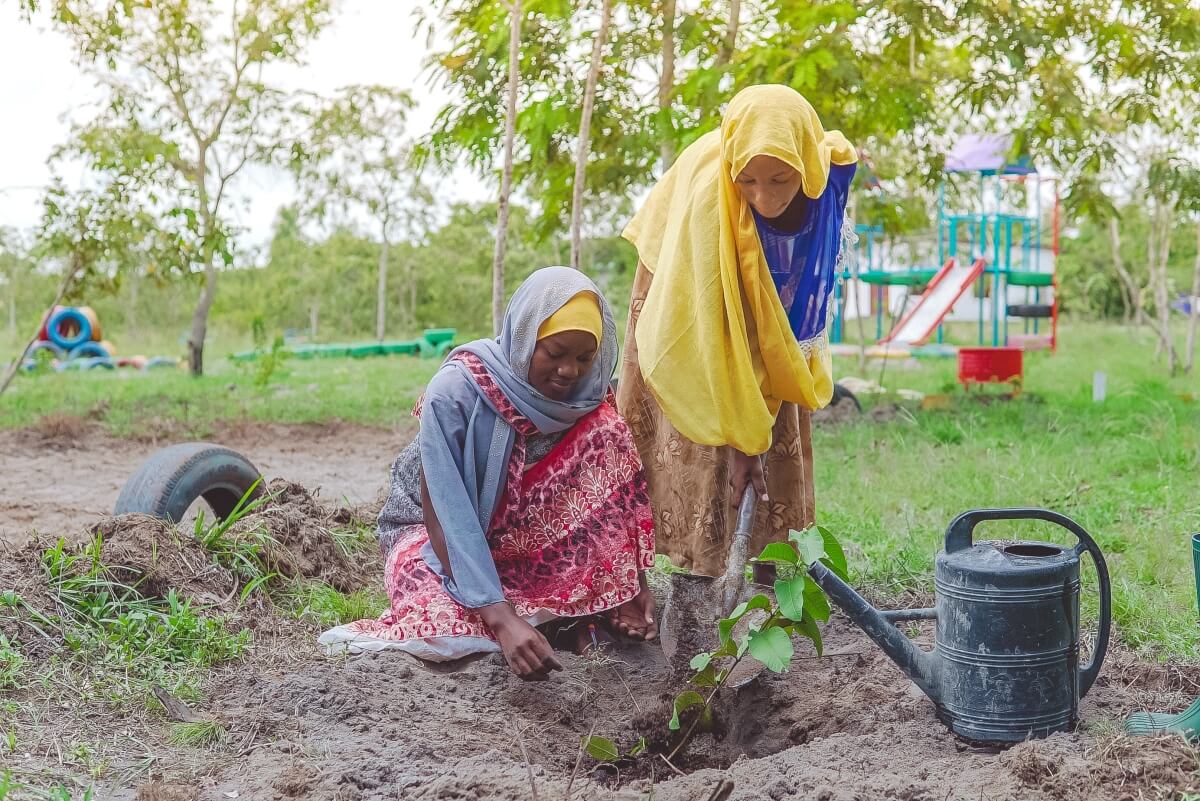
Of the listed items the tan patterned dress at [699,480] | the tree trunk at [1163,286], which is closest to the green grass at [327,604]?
the tan patterned dress at [699,480]

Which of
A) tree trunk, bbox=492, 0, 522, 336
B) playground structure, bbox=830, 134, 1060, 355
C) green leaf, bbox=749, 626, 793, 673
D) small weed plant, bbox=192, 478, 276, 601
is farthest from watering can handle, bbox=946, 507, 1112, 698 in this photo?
playground structure, bbox=830, 134, 1060, 355

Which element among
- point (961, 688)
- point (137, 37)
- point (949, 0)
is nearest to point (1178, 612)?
point (961, 688)

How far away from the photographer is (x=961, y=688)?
2.15m

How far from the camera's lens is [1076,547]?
7.12ft

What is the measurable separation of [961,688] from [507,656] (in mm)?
1010

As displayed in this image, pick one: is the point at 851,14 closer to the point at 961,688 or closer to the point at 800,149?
the point at 800,149

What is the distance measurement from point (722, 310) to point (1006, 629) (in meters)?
1.00

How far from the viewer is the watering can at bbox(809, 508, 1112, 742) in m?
2.08

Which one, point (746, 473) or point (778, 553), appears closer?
point (778, 553)

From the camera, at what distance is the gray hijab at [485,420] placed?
8.73 ft

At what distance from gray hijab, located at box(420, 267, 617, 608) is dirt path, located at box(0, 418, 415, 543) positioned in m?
1.71

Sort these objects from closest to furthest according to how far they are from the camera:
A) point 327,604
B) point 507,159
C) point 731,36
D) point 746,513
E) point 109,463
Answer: point 746,513 < point 327,604 < point 507,159 < point 731,36 < point 109,463

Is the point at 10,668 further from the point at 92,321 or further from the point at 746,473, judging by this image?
the point at 92,321

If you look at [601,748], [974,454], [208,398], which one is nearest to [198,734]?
[601,748]
